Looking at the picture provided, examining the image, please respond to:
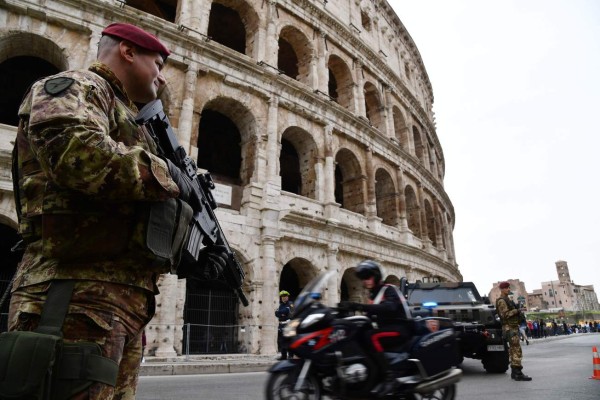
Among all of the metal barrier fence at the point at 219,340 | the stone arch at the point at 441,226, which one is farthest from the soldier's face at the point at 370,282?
the stone arch at the point at 441,226

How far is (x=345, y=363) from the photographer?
3.87m

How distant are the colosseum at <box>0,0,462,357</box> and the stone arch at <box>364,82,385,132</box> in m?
0.08

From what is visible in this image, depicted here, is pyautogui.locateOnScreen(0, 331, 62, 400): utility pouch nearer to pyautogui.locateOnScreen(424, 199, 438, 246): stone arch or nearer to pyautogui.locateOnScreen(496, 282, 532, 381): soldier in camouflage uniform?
pyautogui.locateOnScreen(496, 282, 532, 381): soldier in camouflage uniform

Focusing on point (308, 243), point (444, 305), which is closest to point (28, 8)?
point (308, 243)

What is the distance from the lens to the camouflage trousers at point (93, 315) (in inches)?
50.5

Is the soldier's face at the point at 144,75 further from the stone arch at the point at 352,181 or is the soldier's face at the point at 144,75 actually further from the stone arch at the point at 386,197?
the stone arch at the point at 386,197

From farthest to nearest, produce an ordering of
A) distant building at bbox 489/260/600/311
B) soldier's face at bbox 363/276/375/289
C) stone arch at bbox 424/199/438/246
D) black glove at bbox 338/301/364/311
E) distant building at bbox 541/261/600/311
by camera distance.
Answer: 1. distant building at bbox 541/261/600/311
2. distant building at bbox 489/260/600/311
3. stone arch at bbox 424/199/438/246
4. soldier's face at bbox 363/276/375/289
5. black glove at bbox 338/301/364/311

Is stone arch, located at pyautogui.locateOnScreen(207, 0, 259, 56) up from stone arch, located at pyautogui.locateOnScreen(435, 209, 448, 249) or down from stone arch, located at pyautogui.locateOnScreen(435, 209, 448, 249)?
up

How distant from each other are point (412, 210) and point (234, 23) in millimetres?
13922

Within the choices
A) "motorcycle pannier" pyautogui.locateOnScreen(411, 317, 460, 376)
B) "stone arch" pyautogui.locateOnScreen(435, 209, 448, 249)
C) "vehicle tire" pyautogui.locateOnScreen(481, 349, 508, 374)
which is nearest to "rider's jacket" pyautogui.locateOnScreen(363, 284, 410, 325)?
"motorcycle pannier" pyautogui.locateOnScreen(411, 317, 460, 376)

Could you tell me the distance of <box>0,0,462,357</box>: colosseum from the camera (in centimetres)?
1118

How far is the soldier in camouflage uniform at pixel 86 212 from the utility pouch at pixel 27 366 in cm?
10

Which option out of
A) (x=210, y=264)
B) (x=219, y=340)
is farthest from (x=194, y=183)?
(x=219, y=340)

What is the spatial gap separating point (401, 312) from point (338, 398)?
1.21m
